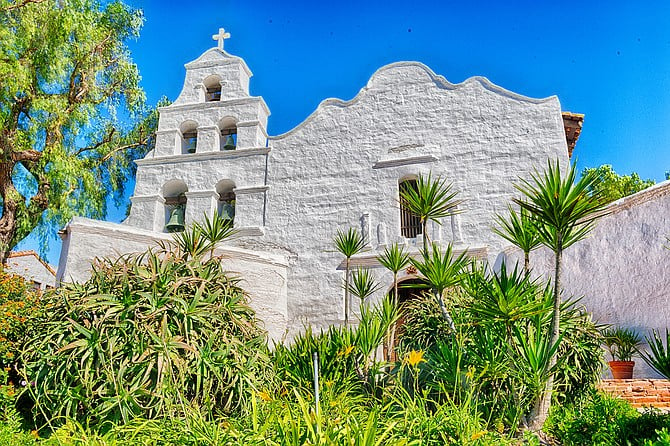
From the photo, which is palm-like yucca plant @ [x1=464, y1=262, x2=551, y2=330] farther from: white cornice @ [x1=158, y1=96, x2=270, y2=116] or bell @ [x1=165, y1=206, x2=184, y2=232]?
white cornice @ [x1=158, y1=96, x2=270, y2=116]

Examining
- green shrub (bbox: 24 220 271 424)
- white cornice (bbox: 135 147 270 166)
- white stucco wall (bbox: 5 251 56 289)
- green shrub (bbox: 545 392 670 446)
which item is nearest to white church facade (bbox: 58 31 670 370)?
white cornice (bbox: 135 147 270 166)

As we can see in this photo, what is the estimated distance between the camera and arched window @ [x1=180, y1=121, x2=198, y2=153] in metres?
14.5

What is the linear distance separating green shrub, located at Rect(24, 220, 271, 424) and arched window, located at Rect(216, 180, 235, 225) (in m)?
7.59

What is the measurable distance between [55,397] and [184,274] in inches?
75.7

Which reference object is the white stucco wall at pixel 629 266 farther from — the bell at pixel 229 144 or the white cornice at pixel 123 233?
the bell at pixel 229 144

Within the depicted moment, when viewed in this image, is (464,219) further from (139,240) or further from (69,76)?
(69,76)

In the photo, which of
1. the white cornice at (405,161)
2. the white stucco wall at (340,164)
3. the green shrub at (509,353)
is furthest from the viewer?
the white cornice at (405,161)

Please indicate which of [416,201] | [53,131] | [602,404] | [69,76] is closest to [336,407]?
[602,404]

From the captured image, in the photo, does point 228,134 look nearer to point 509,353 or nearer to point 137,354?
point 137,354

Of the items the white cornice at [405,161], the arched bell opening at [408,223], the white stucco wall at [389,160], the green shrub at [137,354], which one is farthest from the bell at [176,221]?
the green shrub at [137,354]

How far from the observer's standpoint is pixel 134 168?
1630 cm

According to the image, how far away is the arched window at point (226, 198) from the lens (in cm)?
1382

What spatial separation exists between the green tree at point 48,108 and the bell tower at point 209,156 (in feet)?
5.32

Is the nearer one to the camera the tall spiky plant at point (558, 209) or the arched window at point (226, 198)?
the tall spiky plant at point (558, 209)
